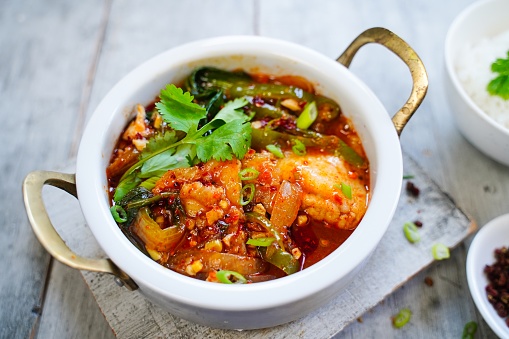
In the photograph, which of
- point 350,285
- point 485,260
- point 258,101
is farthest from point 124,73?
point 485,260

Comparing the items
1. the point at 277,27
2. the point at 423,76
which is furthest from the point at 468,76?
the point at 277,27

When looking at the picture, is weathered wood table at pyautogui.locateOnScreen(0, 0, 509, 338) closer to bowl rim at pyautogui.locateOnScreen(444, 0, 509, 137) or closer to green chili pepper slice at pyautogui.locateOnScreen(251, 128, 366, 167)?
bowl rim at pyautogui.locateOnScreen(444, 0, 509, 137)

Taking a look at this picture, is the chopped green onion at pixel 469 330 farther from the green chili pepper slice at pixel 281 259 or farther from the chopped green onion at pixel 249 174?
the chopped green onion at pixel 249 174

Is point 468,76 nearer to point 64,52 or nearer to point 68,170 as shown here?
point 68,170

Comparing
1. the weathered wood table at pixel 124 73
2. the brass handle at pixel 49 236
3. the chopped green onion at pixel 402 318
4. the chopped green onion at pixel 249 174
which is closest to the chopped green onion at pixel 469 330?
the weathered wood table at pixel 124 73

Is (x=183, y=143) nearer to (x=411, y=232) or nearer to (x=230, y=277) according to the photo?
(x=230, y=277)
